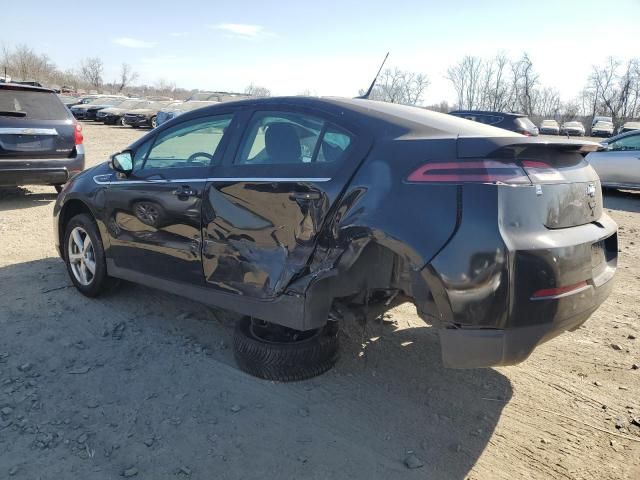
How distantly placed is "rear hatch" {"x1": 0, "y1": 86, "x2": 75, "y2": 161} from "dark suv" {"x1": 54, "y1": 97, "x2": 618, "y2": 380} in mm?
4406

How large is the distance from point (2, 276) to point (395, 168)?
4205mm

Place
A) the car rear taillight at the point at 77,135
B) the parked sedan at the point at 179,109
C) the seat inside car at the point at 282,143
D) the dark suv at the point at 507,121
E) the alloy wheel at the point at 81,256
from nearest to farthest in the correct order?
the seat inside car at the point at 282,143 < the alloy wheel at the point at 81,256 < the car rear taillight at the point at 77,135 < the dark suv at the point at 507,121 < the parked sedan at the point at 179,109

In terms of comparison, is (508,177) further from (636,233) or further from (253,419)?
(636,233)

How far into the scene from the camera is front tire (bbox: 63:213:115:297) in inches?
175

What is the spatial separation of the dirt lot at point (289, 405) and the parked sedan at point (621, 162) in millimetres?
8167

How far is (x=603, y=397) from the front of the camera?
329 centimetres

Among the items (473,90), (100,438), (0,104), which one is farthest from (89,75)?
(100,438)

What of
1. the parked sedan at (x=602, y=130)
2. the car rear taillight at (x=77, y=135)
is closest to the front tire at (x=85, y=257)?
the car rear taillight at (x=77, y=135)

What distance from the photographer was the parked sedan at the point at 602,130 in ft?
146

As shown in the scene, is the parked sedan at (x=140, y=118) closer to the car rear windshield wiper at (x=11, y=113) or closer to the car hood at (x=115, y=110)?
the car hood at (x=115, y=110)

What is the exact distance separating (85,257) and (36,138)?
4174 millimetres

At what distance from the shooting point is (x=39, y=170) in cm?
781

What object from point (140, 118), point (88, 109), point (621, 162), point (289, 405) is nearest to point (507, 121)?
point (621, 162)

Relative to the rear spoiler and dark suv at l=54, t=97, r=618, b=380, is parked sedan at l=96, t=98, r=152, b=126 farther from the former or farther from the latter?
the rear spoiler
